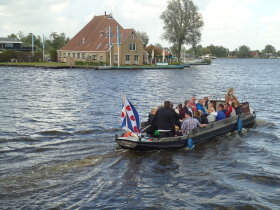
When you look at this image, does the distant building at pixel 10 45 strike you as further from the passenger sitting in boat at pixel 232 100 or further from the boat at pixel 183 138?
the boat at pixel 183 138

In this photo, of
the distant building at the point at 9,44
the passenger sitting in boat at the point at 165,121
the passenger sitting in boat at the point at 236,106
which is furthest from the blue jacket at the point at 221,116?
the distant building at the point at 9,44

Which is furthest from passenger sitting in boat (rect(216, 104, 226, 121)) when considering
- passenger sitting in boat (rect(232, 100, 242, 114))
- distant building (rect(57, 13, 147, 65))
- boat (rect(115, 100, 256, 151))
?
distant building (rect(57, 13, 147, 65))

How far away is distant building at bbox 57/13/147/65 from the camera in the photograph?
6975 centimetres

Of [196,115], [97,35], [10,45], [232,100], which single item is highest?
[10,45]

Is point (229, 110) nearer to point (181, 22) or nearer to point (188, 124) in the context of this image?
point (188, 124)

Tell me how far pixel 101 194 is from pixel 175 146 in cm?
471

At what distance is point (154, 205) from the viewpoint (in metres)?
9.84

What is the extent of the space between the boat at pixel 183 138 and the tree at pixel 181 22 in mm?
65698

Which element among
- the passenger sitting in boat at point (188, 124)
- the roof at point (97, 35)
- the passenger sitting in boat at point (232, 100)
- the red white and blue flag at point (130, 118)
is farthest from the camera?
the roof at point (97, 35)

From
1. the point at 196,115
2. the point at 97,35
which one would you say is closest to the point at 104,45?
the point at 97,35

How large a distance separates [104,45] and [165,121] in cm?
5930

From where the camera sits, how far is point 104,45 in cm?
7119

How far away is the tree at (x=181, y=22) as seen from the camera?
81875 mm

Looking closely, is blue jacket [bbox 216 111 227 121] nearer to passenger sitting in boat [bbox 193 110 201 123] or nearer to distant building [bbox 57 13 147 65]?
passenger sitting in boat [bbox 193 110 201 123]
